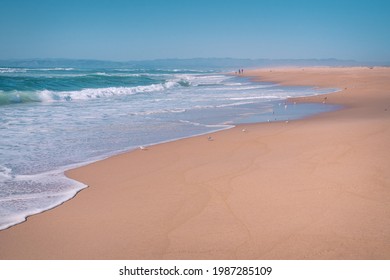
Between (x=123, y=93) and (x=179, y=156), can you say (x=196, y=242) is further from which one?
(x=123, y=93)

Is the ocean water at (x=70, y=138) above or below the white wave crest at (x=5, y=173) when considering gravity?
below

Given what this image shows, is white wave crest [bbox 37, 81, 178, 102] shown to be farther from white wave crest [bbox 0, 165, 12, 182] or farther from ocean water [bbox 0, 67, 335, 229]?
white wave crest [bbox 0, 165, 12, 182]

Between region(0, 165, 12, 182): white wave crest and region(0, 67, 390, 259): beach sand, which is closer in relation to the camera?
region(0, 67, 390, 259): beach sand

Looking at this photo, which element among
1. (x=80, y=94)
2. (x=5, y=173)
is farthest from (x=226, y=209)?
(x=80, y=94)

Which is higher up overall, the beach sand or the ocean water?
the beach sand

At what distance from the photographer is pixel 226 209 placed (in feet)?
12.4

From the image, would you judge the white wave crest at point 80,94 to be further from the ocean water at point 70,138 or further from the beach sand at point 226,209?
the beach sand at point 226,209

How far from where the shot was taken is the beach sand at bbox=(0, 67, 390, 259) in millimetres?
3025

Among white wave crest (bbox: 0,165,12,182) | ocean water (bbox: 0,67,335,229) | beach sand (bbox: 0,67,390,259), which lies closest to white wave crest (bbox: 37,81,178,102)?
ocean water (bbox: 0,67,335,229)

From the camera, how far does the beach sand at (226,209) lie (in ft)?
9.93

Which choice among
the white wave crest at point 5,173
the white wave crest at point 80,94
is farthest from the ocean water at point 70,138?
the white wave crest at point 80,94

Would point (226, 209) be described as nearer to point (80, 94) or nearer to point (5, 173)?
point (5, 173)
